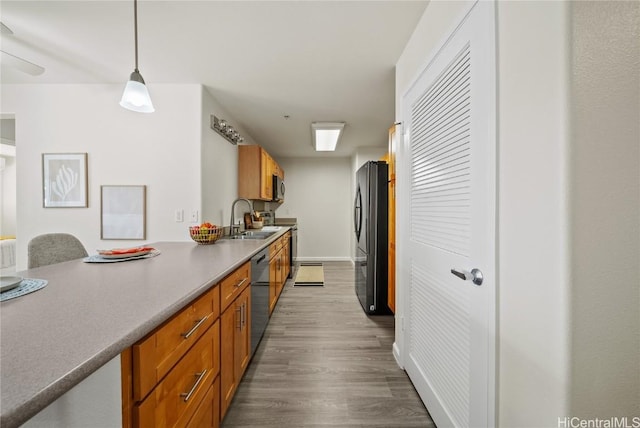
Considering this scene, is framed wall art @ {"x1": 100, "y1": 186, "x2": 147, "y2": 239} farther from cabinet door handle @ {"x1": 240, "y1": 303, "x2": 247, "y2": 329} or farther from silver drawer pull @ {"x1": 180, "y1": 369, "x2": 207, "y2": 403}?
silver drawer pull @ {"x1": 180, "y1": 369, "x2": 207, "y2": 403}

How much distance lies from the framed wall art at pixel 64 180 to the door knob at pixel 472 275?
335cm

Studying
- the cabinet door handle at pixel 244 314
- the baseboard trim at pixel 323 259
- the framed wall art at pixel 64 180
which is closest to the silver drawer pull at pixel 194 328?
the cabinet door handle at pixel 244 314

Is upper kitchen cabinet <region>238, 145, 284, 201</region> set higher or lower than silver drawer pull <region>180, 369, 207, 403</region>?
higher

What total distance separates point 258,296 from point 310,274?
2685 millimetres

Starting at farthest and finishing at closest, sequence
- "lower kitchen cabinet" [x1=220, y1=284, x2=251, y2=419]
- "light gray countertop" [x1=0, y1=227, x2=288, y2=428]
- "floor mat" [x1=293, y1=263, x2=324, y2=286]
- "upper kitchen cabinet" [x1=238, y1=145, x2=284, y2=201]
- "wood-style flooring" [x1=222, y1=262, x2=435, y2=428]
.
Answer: "floor mat" [x1=293, y1=263, x2=324, y2=286], "upper kitchen cabinet" [x1=238, y1=145, x2=284, y2=201], "wood-style flooring" [x1=222, y1=262, x2=435, y2=428], "lower kitchen cabinet" [x1=220, y1=284, x2=251, y2=419], "light gray countertop" [x1=0, y1=227, x2=288, y2=428]

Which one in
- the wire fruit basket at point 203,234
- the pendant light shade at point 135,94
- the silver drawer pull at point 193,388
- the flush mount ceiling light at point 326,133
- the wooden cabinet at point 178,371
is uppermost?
the flush mount ceiling light at point 326,133

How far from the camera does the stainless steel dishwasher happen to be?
192 centimetres

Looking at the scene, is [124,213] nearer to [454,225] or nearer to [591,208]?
[454,225]

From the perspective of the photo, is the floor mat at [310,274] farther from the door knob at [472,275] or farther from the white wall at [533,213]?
the white wall at [533,213]

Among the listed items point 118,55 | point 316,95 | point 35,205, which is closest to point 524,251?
point 316,95

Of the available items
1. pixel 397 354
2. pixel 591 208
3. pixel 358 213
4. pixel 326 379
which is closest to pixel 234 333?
pixel 326 379

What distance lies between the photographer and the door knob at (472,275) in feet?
3.19

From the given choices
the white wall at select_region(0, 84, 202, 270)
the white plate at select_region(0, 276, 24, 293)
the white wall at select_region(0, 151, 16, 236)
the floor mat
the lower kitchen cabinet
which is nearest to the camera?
the white plate at select_region(0, 276, 24, 293)

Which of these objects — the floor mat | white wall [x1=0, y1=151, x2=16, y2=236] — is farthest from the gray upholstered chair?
white wall [x1=0, y1=151, x2=16, y2=236]
